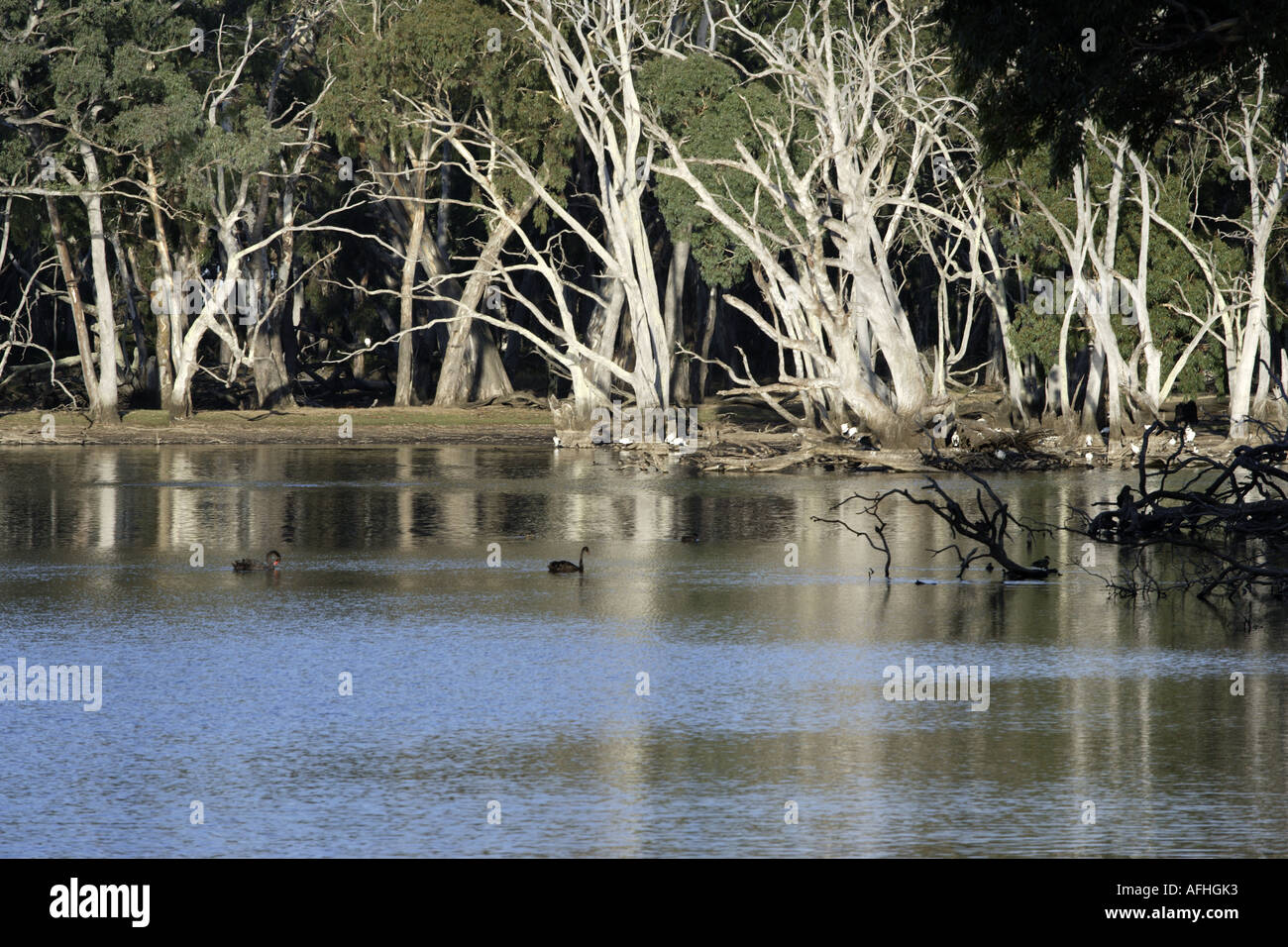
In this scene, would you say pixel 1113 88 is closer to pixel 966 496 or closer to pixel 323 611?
pixel 323 611

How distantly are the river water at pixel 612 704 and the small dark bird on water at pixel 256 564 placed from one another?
6.4 inches

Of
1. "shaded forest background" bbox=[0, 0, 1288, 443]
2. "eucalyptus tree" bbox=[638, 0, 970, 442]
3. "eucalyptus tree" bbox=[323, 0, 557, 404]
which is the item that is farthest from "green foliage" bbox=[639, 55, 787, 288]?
"eucalyptus tree" bbox=[323, 0, 557, 404]

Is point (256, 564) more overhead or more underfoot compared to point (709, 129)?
more underfoot

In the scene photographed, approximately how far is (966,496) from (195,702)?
17.6 meters

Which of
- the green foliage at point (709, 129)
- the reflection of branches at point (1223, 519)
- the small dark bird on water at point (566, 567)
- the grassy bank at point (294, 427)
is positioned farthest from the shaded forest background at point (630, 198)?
the small dark bird on water at point (566, 567)

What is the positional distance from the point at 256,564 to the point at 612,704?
8235 millimetres

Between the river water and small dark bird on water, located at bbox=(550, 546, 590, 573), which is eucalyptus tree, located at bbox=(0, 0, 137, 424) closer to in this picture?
the river water

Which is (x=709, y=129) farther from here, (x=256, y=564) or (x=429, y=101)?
(x=256, y=564)

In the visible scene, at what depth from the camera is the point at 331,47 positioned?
46.9m

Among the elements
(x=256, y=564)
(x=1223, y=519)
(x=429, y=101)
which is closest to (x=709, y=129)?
(x=429, y=101)

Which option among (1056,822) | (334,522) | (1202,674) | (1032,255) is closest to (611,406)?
(1032,255)

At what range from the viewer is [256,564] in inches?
765

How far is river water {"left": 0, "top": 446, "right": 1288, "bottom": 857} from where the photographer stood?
905cm

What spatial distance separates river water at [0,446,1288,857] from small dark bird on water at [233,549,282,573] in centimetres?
16
